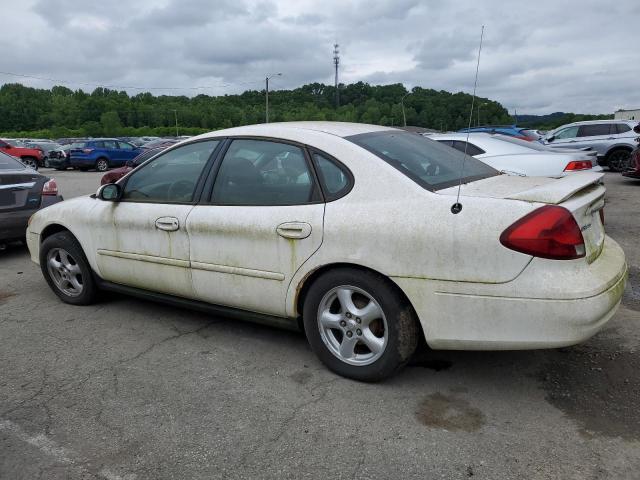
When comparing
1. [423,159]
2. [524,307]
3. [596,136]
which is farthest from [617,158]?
[524,307]

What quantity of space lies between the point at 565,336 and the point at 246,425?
164 cm

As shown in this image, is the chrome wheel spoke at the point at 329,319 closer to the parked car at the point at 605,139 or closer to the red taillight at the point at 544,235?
the red taillight at the point at 544,235

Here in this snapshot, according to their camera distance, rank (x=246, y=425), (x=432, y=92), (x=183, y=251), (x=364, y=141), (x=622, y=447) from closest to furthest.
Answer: (x=622, y=447) < (x=246, y=425) < (x=364, y=141) < (x=183, y=251) < (x=432, y=92)

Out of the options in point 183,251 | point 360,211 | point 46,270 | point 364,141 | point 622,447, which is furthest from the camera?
point 46,270

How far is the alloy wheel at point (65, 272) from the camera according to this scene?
4.72m

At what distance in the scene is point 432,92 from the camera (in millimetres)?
28625

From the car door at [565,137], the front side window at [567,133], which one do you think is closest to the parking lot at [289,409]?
the car door at [565,137]

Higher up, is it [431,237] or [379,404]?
[431,237]

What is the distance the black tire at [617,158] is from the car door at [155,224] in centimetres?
1537

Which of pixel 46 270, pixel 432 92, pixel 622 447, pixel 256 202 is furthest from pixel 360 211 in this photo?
pixel 432 92

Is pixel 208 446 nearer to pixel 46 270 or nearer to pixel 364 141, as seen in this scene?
pixel 364 141

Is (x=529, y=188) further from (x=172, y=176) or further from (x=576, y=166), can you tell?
(x=576, y=166)

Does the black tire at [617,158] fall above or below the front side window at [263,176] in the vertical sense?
below

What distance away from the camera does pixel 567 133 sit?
16406 millimetres
